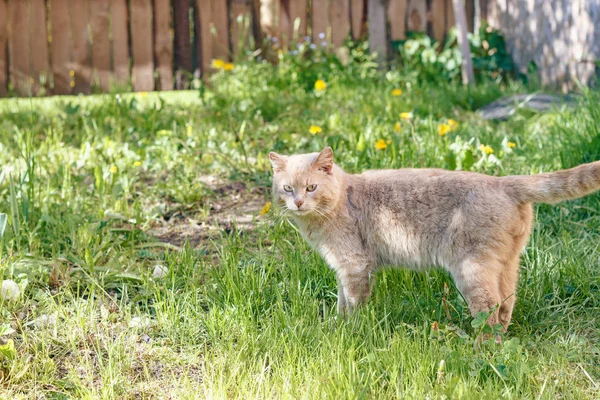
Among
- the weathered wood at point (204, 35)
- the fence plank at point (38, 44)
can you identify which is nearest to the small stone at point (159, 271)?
the fence plank at point (38, 44)

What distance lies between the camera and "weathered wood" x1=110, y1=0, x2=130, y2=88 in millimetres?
7824

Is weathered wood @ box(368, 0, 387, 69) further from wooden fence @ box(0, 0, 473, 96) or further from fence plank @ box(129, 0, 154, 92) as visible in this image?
fence plank @ box(129, 0, 154, 92)

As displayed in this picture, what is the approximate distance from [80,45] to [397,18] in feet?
12.0

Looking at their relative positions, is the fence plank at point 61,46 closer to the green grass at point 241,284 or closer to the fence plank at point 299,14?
the green grass at point 241,284

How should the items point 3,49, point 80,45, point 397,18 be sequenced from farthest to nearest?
point 397,18, point 80,45, point 3,49

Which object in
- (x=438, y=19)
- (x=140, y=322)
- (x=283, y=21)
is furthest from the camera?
(x=438, y=19)

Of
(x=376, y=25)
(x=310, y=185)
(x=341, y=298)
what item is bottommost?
(x=341, y=298)

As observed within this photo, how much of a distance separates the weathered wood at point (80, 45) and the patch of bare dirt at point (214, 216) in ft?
11.4

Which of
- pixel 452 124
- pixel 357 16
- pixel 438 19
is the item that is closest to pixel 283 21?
pixel 357 16

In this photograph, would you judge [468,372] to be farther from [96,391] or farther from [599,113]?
[599,113]

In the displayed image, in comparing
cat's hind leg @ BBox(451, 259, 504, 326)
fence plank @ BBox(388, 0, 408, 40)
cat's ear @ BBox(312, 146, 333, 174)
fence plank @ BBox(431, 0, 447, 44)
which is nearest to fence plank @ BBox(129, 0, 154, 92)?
fence plank @ BBox(388, 0, 408, 40)

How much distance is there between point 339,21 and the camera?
8.58m

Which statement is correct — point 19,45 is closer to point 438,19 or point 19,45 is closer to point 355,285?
point 438,19

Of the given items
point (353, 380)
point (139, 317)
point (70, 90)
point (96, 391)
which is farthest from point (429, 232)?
point (70, 90)
